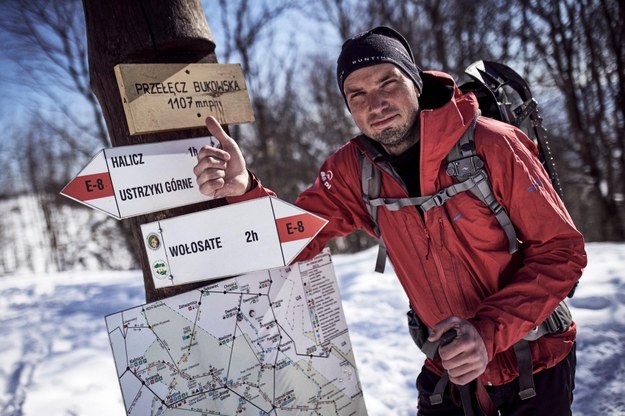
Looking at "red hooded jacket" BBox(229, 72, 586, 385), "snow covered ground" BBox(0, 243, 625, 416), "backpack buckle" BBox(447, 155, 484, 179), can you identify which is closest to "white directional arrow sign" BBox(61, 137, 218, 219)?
"red hooded jacket" BBox(229, 72, 586, 385)

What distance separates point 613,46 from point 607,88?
1930mm

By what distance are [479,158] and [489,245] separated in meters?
0.38

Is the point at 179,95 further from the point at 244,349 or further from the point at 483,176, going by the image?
the point at 483,176

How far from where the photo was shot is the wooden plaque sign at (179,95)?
5.98 ft

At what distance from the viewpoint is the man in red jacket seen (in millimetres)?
1668

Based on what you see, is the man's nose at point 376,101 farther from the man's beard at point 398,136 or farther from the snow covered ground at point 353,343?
the snow covered ground at point 353,343

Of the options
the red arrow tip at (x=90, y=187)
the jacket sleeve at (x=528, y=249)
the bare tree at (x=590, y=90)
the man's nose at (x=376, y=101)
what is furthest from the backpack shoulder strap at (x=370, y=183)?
the bare tree at (x=590, y=90)

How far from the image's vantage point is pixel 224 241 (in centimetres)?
192

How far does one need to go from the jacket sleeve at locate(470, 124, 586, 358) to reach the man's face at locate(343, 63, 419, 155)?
411 mm

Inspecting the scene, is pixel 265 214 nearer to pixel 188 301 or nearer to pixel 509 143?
pixel 188 301

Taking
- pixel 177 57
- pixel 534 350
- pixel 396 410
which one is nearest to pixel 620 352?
pixel 396 410

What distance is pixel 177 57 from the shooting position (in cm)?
201

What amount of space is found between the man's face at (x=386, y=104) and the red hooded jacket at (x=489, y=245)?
0.51 ft

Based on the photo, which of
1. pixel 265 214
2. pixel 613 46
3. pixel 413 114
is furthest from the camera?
pixel 613 46
